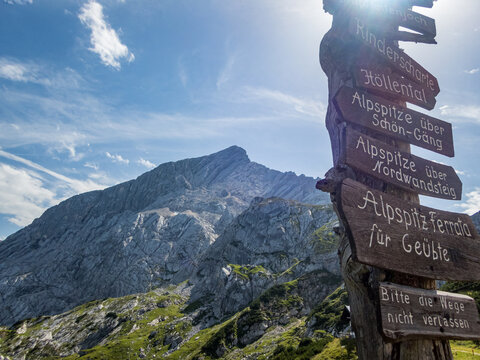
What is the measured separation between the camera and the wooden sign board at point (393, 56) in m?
5.76

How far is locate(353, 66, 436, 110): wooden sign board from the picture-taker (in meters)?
5.61

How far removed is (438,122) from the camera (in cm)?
615

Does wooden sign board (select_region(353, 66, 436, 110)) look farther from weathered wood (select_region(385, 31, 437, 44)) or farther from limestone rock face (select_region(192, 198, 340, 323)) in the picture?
limestone rock face (select_region(192, 198, 340, 323))

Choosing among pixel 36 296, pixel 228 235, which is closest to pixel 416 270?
pixel 228 235

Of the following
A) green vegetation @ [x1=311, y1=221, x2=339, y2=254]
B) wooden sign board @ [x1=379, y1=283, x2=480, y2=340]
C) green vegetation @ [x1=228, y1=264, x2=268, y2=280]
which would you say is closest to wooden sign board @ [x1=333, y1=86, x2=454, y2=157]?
wooden sign board @ [x1=379, y1=283, x2=480, y2=340]

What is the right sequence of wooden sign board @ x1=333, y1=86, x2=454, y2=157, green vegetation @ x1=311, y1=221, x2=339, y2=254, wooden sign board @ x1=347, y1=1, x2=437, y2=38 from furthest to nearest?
1. green vegetation @ x1=311, y1=221, x2=339, y2=254
2. wooden sign board @ x1=347, y1=1, x2=437, y2=38
3. wooden sign board @ x1=333, y1=86, x2=454, y2=157

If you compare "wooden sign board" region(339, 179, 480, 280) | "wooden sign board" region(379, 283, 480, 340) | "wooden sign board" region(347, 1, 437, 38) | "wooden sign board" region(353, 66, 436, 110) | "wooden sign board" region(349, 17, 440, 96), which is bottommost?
"wooden sign board" region(379, 283, 480, 340)

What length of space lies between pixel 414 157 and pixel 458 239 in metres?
1.62

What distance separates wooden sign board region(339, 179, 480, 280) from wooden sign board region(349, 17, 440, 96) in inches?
123

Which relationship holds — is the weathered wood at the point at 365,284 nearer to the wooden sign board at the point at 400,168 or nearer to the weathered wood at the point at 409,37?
the wooden sign board at the point at 400,168

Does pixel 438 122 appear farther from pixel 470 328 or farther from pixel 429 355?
pixel 429 355

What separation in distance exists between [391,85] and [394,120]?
0.86 m

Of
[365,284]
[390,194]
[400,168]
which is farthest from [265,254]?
[365,284]

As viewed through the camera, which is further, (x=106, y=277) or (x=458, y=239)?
(x=106, y=277)
